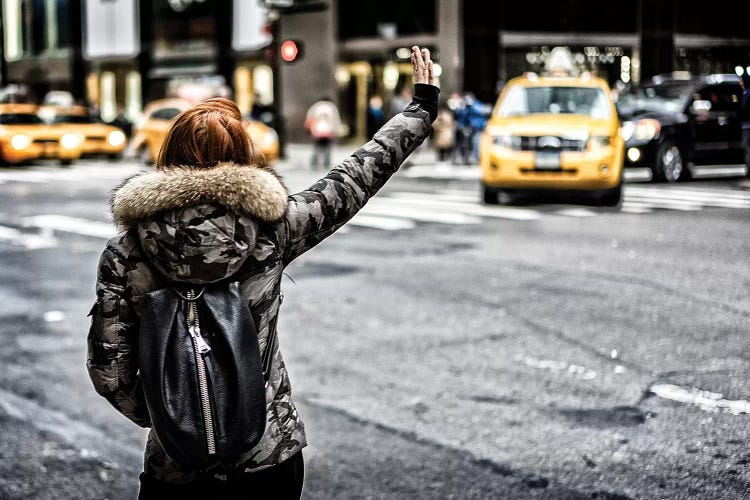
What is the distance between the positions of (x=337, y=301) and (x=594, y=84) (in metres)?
8.92

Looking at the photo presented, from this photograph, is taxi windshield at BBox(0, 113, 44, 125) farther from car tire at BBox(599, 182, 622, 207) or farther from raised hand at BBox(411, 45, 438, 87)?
raised hand at BBox(411, 45, 438, 87)

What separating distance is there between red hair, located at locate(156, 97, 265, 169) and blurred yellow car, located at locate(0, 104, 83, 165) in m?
27.0

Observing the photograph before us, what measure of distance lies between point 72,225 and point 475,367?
383 inches

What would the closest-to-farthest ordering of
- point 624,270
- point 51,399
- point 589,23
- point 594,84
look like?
point 51,399
point 624,270
point 594,84
point 589,23

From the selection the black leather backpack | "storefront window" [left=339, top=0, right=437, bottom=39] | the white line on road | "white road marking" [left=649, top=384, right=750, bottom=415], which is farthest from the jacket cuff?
"storefront window" [left=339, top=0, right=437, bottom=39]

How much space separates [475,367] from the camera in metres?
6.55

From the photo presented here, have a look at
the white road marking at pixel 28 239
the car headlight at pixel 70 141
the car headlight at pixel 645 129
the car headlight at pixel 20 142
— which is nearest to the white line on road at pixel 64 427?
the white road marking at pixel 28 239

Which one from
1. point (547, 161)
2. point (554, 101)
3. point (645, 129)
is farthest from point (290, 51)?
point (547, 161)

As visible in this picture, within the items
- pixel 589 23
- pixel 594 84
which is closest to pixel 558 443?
pixel 594 84

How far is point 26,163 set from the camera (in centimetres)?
2995

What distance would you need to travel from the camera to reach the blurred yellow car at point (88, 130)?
30.1m

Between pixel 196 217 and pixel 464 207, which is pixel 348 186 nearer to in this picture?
pixel 196 217

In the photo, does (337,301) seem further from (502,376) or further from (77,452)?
(77,452)

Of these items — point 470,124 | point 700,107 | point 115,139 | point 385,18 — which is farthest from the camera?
point 385,18
